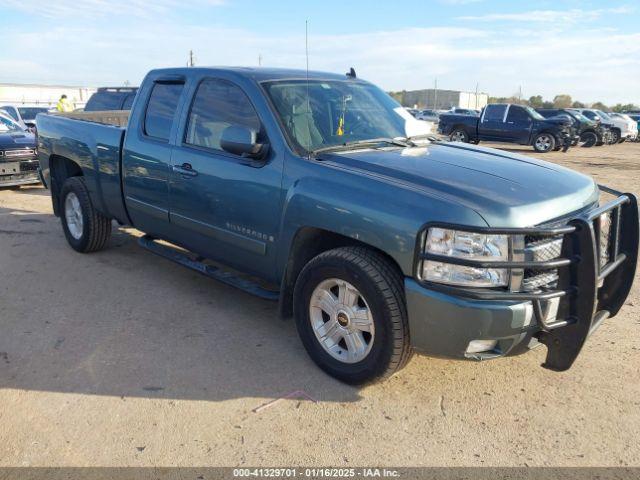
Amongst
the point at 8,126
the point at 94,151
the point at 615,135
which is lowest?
the point at 615,135

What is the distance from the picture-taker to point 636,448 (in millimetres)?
2891

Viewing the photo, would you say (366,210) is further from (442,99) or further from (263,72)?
(442,99)

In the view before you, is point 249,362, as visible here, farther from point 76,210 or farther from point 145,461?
point 76,210

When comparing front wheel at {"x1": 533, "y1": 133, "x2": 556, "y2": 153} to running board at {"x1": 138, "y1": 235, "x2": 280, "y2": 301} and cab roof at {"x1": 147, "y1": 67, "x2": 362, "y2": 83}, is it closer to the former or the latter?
cab roof at {"x1": 147, "y1": 67, "x2": 362, "y2": 83}

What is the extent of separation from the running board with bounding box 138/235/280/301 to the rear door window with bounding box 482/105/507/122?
1822cm

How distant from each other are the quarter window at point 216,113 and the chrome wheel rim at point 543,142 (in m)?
18.9

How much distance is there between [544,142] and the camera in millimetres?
20828

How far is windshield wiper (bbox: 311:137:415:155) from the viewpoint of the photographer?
147 inches

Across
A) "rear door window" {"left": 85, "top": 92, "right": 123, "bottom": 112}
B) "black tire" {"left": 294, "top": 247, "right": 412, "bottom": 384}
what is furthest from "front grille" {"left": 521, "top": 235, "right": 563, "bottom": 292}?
"rear door window" {"left": 85, "top": 92, "right": 123, "bottom": 112}

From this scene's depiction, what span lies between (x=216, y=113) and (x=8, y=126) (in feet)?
26.7

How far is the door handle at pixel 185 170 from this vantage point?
4.27m

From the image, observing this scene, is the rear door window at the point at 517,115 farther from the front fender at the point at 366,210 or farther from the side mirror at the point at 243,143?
the front fender at the point at 366,210

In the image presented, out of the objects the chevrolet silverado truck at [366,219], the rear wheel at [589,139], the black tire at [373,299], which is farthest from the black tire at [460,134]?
the black tire at [373,299]

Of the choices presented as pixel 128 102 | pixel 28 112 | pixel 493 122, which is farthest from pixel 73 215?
pixel 493 122
